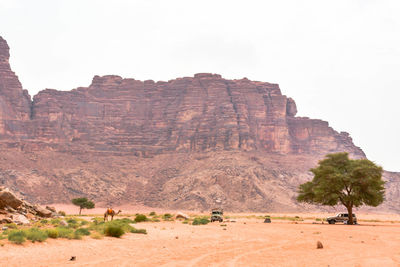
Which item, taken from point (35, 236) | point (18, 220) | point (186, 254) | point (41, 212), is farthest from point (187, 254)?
point (41, 212)

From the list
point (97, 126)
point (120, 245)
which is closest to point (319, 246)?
point (120, 245)

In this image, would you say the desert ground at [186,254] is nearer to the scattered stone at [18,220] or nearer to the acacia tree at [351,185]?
the scattered stone at [18,220]

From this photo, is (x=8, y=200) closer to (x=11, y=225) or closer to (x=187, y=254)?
(x=11, y=225)

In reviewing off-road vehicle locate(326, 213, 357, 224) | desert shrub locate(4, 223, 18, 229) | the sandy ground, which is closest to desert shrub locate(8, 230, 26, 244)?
the sandy ground

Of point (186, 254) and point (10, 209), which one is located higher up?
point (10, 209)

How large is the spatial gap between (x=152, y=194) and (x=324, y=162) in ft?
223

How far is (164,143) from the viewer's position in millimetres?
135375

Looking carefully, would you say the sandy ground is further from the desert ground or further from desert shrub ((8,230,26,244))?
desert shrub ((8,230,26,244))

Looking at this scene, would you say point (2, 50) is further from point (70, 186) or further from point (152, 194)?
point (152, 194)

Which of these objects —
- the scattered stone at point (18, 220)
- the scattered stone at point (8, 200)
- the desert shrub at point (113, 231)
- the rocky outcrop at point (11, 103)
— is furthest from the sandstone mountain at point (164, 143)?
the desert shrub at point (113, 231)

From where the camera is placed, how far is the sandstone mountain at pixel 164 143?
10344cm

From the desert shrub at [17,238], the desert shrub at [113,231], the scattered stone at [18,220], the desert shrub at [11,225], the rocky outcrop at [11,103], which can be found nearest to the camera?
the desert shrub at [17,238]

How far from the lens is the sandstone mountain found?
103438mm

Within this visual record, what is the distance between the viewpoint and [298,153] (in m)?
144
